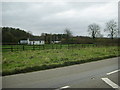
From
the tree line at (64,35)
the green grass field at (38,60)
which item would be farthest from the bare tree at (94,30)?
the green grass field at (38,60)

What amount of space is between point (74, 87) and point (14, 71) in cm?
439

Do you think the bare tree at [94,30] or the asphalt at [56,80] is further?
the bare tree at [94,30]

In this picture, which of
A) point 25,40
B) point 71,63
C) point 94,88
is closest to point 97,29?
point 25,40

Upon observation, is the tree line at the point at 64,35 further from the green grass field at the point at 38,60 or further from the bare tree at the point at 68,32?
the green grass field at the point at 38,60

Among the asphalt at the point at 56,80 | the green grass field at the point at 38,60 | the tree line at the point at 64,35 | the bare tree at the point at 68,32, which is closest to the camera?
the asphalt at the point at 56,80

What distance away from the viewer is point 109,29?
7106 centimetres

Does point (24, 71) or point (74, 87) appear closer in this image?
point (74, 87)

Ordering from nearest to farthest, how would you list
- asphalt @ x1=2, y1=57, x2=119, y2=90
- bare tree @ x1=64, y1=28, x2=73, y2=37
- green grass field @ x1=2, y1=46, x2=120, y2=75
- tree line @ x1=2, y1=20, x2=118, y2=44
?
asphalt @ x1=2, y1=57, x2=119, y2=90 → green grass field @ x1=2, y1=46, x2=120, y2=75 → tree line @ x1=2, y1=20, x2=118, y2=44 → bare tree @ x1=64, y1=28, x2=73, y2=37

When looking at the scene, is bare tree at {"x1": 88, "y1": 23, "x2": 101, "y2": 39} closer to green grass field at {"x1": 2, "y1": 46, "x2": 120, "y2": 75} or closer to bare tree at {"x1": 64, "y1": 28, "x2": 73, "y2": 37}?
bare tree at {"x1": 64, "y1": 28, "x2": 73, "y2": 37}

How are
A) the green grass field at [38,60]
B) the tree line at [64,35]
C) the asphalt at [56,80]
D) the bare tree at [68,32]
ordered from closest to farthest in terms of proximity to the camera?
the asphalt at [56,80]
the green grass field at [38,60]
the tree line at [64,35]
the bare tree at [68,32]

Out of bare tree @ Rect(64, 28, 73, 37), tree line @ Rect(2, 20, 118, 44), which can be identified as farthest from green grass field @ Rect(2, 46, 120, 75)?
bare tree @ Rect(64, 28, 73, 37)

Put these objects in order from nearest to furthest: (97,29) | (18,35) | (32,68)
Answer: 1. (32,68)
2. (97,29)
3. (18,35)

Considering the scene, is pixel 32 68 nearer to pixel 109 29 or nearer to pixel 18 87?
pixel 18 87

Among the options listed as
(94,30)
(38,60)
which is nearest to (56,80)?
(38,60)
